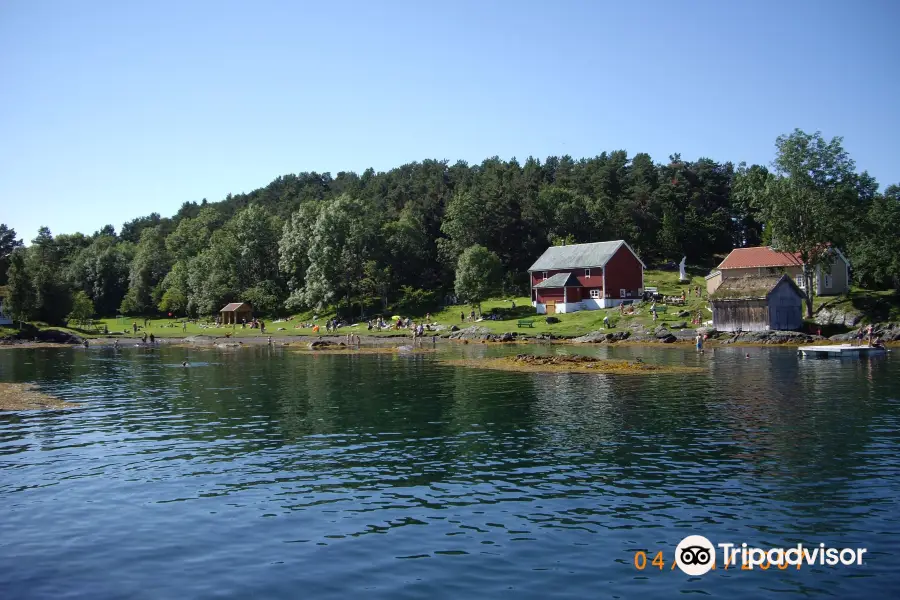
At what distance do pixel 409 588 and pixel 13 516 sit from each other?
1239 centimetres

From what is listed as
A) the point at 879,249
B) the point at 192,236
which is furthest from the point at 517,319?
the point at 192,236

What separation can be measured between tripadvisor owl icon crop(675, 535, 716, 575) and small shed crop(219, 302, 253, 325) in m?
111

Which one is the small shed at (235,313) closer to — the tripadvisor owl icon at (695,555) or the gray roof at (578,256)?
the gray roof at (578,256)

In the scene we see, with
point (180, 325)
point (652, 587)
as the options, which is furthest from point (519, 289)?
point (652, 587)

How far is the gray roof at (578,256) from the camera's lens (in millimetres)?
100281

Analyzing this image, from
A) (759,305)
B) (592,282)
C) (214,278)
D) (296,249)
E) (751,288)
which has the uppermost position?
(296,249)

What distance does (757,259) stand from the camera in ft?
314

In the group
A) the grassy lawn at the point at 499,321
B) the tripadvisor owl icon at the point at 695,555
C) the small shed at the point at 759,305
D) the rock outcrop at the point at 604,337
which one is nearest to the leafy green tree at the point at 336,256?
the grassy lawn at the point at 499,321

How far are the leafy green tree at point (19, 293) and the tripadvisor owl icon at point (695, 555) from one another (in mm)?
114520

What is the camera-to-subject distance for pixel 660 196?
135m

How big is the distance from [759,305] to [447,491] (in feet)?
203

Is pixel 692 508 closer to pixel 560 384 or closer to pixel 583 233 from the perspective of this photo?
pixel 560 384

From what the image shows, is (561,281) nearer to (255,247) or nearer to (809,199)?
(809,199)

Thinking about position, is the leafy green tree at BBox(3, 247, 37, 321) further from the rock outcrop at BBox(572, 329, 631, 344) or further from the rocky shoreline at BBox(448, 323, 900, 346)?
the rock outcrop at BBox(572, 329, 631, 344)
